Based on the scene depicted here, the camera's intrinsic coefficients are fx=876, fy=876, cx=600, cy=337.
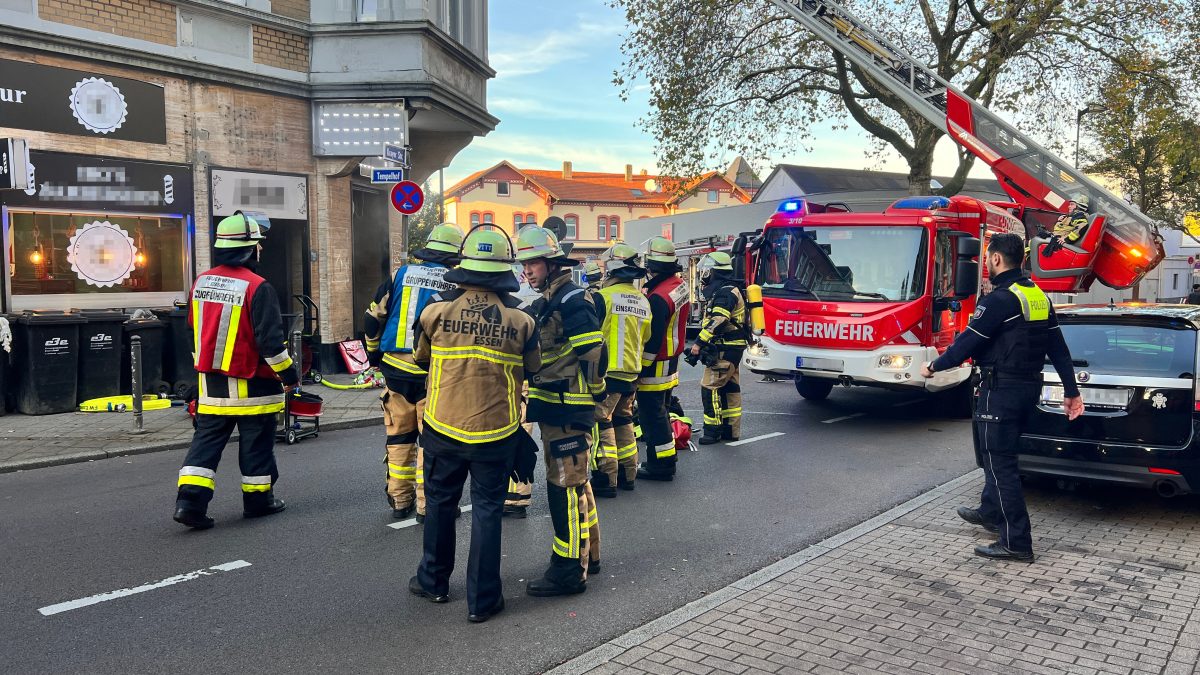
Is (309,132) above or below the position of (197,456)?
above

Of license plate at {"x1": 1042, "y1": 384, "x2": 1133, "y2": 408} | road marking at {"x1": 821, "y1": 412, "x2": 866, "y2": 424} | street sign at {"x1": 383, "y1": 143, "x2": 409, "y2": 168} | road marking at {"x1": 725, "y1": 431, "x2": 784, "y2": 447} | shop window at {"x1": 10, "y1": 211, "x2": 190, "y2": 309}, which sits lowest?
road marking at {"x1": 821, "y1": 412, "x2": 866, "y2": 424}

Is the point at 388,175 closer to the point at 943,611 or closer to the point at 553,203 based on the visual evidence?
the point at 943,611

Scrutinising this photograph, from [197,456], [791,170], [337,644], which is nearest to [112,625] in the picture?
[337,644]

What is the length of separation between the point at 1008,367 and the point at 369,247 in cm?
1248

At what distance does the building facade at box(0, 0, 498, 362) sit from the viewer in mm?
10508

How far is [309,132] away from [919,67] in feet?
31.6

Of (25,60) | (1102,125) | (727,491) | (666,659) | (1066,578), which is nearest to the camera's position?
(666,659)

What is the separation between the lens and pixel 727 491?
272 inches

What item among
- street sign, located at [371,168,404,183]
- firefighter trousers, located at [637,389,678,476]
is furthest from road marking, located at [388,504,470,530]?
street sign, located at [371,168,404,183]

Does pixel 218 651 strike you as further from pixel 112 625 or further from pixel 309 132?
pixel 309 132

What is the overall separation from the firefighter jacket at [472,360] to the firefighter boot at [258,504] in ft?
7.70

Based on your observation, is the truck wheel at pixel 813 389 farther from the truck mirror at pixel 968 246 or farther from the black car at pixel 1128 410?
the black car at pixel 1128 410

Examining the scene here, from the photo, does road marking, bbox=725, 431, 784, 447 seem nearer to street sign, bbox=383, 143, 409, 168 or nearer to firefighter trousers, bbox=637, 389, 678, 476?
firefighter trousers, bbox=637, 389, 678, 476

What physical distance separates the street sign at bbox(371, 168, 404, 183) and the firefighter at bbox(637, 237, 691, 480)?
542cm
